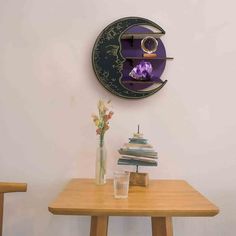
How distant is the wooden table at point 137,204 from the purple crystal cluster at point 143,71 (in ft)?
1.89

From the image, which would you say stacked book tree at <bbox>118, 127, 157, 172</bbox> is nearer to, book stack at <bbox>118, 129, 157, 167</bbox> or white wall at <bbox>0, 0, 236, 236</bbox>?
book stack at <bbox>118, 129, 157, 167</bbox>

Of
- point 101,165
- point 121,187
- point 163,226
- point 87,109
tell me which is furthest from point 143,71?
point 163,226

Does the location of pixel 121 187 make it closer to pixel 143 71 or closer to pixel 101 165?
pixel 101 165

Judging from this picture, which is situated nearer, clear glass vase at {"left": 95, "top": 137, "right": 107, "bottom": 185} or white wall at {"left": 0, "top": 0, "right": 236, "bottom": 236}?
clear glass vase at {"left": 95, "top": 137, "right": 107, "bottom": 185}

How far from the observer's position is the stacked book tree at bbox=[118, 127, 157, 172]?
152cm

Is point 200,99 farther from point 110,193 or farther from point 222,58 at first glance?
point 110,193

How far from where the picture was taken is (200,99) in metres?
1.74

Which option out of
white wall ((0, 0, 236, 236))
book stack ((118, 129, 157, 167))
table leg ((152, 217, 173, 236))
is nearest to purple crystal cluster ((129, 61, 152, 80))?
white wall ((0, 0, 236, 236))

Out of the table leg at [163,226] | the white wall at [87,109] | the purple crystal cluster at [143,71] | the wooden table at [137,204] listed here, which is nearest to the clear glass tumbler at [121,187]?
the wooden table at [137,204]

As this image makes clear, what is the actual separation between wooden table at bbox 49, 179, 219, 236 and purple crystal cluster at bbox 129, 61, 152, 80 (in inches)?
22.7

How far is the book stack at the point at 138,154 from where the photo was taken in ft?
4.98

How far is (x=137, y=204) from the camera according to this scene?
1172 mm

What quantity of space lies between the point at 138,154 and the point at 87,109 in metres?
0.41

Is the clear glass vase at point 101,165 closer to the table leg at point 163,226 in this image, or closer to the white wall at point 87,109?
the white wall at point 87,109
